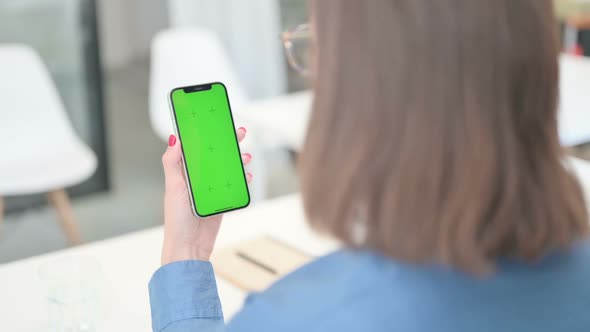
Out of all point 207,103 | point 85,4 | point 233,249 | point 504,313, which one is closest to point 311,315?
point 504,313

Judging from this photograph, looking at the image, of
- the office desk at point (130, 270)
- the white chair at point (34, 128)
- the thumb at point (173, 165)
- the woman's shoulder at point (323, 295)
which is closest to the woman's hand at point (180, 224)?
the thumb at point (173, 165)

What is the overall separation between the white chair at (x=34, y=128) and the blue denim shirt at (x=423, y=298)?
2189 mm

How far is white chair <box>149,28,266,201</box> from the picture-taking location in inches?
115

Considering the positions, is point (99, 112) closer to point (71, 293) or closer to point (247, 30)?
point (247, 30)

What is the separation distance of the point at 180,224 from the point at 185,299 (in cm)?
18

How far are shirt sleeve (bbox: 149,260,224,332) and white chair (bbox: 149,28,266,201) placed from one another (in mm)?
1887

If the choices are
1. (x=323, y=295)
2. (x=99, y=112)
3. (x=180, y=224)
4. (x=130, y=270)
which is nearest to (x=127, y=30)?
(x=99, y=112)

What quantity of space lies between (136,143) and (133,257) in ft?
9.33

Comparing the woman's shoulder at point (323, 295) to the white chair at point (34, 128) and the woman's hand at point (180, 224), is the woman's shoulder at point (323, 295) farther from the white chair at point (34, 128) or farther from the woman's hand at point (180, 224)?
the white chair at point (34, 128)

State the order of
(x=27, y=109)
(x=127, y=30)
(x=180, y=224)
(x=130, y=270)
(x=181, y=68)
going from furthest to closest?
(x=127, y=30), (x=181, y=68), (x=27, y=109), (x=130, y=270), (x=180, y=224)

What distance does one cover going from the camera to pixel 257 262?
4.39 ft

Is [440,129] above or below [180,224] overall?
above

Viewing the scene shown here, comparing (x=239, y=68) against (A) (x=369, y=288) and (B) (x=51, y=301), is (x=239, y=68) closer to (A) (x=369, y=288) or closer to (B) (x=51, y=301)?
(B) (x=51, y=301)

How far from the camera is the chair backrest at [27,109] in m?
2.84
